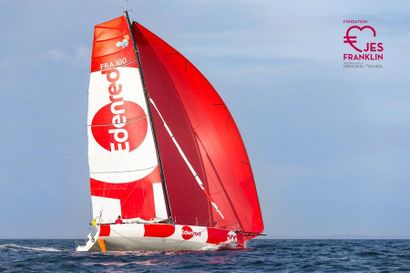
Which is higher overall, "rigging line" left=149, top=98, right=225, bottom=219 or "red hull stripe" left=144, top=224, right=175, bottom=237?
"rigging line" left=149, top=98, right=225, bottom=219

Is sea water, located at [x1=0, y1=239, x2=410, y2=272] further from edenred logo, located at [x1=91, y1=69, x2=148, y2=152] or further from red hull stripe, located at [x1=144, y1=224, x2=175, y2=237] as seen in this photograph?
edenred logo, located at [x1=91, y1=69, x2=148, y2=152]

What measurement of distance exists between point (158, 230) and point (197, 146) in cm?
500

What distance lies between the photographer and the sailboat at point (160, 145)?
32156mm

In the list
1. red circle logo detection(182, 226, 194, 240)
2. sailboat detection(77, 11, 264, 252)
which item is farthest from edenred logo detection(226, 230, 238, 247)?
red circle logo detection(182, 226, 194, 240)

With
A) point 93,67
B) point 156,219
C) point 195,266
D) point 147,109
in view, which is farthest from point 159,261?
point 93,67

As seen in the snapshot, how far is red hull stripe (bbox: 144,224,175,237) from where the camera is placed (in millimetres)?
29656

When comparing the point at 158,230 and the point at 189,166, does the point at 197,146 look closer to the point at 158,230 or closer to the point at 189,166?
the point at 189,166

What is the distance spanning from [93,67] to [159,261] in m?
10.0

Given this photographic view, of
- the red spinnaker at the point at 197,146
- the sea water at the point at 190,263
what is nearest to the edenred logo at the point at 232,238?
the sea water at the point at 190,263

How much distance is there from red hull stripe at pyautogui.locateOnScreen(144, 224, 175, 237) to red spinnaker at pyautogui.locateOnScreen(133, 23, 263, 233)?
8.96 ft

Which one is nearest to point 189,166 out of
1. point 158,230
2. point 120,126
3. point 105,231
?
point 120,126

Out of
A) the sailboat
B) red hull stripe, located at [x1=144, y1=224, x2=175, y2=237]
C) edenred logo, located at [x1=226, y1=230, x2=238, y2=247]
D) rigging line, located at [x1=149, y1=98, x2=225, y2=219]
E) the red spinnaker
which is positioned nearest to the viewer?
red hull stripe, located at [x1=144, y1=224, x2=175, y2=237]

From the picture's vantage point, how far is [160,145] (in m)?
33.5

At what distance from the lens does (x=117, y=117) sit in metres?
32.3
